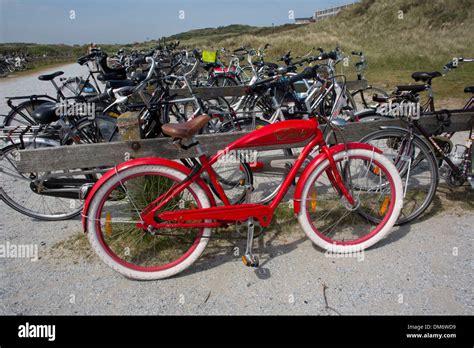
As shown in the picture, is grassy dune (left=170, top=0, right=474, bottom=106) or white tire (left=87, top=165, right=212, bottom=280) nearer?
white tire (left=87, top=165, right=212, bottom=280)

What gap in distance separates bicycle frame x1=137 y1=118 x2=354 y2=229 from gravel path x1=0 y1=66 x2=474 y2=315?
44 centimetres

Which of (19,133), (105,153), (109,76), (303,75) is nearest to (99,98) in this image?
(19,133)

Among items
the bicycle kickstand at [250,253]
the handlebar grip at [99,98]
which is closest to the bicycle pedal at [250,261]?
the bicycle kickstand at [250,253]

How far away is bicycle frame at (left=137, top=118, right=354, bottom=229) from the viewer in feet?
8.18

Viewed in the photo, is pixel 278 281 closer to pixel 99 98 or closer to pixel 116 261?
pixel 116 261

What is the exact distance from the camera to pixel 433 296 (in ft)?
7.72

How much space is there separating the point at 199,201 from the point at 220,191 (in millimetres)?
197

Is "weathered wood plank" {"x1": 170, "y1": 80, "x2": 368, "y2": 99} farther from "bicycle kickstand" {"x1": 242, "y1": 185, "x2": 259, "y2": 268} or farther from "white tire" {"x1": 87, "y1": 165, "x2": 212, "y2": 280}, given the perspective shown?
"bicycle kickstand" {"x1": 242, "y1": 185, "x2": 259, "y2": 268}

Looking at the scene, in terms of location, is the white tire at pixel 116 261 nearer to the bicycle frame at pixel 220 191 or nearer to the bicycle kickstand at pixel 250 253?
the bicycle frame at pixel 220 191

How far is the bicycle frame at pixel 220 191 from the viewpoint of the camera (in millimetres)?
2492

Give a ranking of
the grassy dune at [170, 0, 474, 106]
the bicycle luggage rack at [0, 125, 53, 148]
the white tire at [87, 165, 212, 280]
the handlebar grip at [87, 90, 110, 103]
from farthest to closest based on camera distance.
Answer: the grassy dune at [170, 0, 474, 106] < the handlebar grip at [87, 90, 110, 103] < the bicycle luggage rack at [0, 125, 53, 148] < the white tire at [87, 165, 212, 280]

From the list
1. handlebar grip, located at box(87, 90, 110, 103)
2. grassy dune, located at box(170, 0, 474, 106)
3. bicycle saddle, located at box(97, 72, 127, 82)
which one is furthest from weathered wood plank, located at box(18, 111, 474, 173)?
grassy dune, located at box(170, 0, 474, 106)

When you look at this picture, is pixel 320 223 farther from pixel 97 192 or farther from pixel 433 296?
pixel 97 192
